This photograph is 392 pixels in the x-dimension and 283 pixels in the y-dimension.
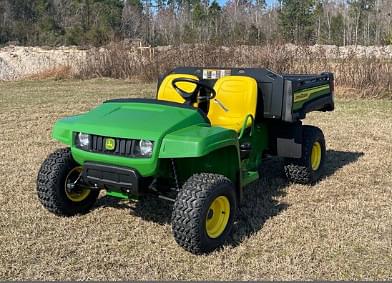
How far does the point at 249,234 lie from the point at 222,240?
0.35 metres

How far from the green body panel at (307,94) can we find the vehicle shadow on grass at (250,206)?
86cm

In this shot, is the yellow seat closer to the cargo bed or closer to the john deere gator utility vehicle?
the john deere gator utility vehicle

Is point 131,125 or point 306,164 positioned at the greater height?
point 131,125

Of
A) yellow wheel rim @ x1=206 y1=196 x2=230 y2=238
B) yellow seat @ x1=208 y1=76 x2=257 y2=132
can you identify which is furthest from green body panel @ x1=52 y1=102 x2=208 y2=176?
yellow seat @ x1=208 y1=76 x2=257 y2=132

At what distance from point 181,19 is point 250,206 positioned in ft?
133

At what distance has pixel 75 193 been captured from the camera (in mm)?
4137

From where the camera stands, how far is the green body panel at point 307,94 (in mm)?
4611

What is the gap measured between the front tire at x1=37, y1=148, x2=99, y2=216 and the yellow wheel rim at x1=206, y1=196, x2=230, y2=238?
3.82 feet

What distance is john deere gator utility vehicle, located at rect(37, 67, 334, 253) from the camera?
11.1 ft

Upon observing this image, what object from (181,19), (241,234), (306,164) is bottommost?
(241,234)

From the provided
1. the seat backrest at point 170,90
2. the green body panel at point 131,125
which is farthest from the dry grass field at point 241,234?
the seat backrest at point 170,90

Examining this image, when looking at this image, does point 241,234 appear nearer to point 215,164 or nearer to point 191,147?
point 215,164

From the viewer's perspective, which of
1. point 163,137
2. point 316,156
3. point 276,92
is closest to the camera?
point 163,137

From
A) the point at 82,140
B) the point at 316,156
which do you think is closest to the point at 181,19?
the point at 316,156
